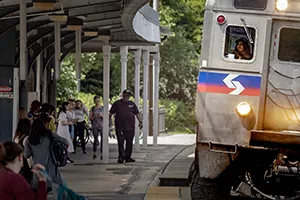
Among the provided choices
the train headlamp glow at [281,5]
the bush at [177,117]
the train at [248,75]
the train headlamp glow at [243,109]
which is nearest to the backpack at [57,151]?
the train at [248,75]

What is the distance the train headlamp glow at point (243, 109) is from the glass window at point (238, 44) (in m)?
0.69

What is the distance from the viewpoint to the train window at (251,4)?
537 inches

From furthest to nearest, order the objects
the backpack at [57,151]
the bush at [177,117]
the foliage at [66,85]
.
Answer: the bush at [177,117] → the foliage at [66,85] → the backpack at [57,151]

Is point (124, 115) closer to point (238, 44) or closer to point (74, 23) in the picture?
point (74, 23)

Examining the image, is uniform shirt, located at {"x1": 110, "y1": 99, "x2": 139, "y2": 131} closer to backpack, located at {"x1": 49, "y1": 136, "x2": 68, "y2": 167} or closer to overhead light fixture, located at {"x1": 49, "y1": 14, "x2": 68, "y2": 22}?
overhead light fixture, located at {"x1": 49, "y1": 14, "x2": 68, "y2": 22}

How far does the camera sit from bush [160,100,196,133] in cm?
4538

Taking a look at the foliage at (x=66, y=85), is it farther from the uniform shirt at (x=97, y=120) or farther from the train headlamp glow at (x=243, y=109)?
the train headlamp glow at (x=243, y=109)

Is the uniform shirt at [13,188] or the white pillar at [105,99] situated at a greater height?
the uniform shirt at [13,188]

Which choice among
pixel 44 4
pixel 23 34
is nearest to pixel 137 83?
pixel 44 4

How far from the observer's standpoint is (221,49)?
13.8 metres

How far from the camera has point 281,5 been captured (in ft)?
44.4

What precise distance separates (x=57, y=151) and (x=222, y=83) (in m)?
2.56

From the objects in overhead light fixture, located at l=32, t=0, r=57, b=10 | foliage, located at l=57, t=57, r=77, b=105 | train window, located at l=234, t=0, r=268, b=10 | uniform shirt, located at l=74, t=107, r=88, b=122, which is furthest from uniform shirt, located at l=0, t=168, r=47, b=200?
foliage, located at l=57, t=57, r=77, b=105

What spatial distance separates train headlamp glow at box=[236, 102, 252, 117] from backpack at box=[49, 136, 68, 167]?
2.53 metres
